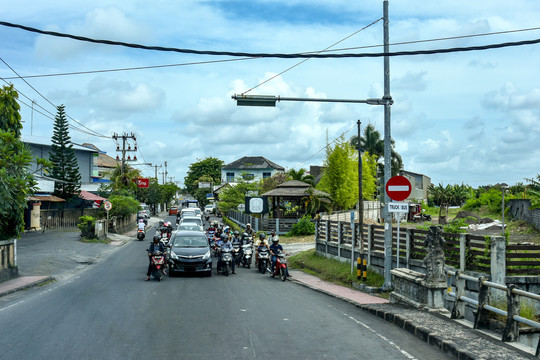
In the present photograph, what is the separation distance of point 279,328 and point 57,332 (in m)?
4.10

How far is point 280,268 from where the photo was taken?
19.3 m

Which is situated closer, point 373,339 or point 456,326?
point 373,339

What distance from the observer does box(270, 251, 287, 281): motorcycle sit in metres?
19.2

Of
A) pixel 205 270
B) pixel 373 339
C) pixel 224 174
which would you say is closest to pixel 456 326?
pixel 373 339

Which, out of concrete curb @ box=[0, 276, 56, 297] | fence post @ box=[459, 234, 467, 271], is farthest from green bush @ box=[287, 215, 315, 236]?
fence post @ box=[459, 234, 467, 271]

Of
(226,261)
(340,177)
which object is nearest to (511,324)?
(226,261)

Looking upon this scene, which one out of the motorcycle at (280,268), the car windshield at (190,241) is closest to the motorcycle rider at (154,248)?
the car windshield at (190,241)

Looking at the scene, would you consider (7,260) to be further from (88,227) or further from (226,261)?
(88,227)

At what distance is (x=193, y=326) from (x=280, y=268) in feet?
31.2

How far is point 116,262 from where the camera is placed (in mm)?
25484

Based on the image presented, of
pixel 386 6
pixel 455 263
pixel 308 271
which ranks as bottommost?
pixel 308 271

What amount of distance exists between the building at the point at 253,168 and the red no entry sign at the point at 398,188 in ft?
288

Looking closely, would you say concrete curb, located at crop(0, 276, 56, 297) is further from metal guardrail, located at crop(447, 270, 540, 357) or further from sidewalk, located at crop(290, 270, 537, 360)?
metal guardrail, located at crop(447, 270, 540, 357)

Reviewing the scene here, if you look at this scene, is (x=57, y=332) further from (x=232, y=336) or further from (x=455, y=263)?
(x=455, y=263)
